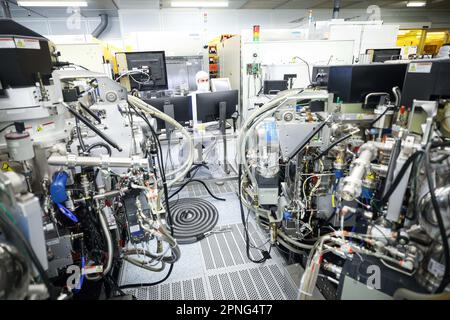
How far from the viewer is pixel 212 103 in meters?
3.11

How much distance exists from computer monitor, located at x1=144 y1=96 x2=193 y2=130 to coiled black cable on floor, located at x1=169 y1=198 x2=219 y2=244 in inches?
40.3

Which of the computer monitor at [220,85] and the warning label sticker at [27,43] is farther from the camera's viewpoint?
the computer monitor at [220,85]

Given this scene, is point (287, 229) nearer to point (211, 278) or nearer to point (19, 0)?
point (211, 278)

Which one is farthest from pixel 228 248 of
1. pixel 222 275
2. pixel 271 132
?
pixel 271 132

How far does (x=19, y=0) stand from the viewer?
18.4 feet

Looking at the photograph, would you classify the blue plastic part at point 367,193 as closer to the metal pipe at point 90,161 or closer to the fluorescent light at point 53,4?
the metal pipe at point 90,161

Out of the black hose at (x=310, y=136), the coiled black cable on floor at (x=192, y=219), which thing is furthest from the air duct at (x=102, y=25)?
the black hose at (x=310, y=136)

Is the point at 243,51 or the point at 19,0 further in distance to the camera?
the point at 19,0

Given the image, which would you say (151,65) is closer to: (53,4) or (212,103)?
(212,103)

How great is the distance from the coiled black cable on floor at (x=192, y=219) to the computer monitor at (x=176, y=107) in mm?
1024

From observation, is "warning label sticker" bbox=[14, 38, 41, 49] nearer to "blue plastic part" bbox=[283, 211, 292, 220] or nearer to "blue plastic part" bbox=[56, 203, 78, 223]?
"blue plastic part" bbox=[56, 203, 78, 223]

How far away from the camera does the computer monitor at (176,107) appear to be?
3.05 metres
